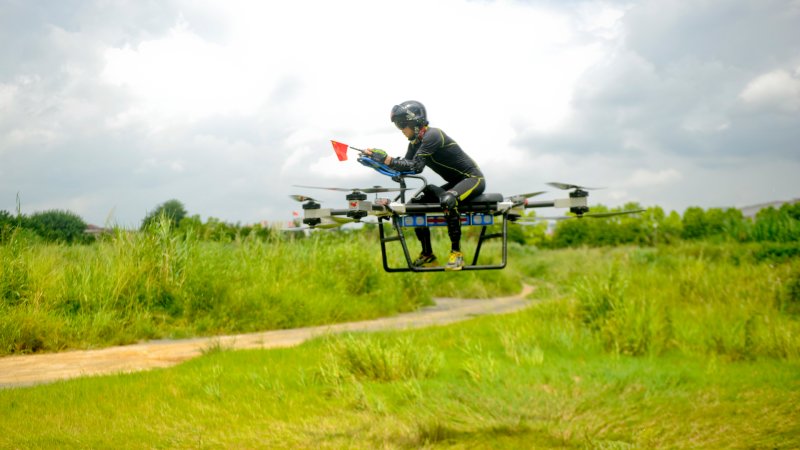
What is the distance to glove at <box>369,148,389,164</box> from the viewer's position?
4648mm

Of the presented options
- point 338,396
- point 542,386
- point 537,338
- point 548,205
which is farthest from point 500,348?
point 548,205

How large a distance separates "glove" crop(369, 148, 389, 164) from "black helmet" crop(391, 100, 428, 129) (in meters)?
0.34

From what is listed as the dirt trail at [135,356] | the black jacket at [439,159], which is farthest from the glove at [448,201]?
the dirt trail at [135,356]

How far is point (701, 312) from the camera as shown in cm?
2606

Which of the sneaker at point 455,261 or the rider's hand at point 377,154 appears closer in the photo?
the rider's hand at point 377,154

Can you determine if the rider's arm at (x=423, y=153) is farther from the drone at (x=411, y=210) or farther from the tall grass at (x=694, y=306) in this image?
the tall grass at (x=694, y=306)

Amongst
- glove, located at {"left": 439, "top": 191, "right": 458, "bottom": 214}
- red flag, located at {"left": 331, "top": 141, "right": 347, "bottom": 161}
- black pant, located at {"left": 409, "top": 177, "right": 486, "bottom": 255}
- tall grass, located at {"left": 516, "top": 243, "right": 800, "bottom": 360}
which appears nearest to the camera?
red flag, located at {"left": 331, "top": 141, "right": 347, "bottom": 161}

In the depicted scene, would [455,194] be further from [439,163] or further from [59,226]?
[59,226]

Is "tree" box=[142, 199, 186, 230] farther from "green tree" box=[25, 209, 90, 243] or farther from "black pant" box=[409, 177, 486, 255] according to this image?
"black pant" box=[409, 177, 486, 255]

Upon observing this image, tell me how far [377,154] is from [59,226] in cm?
2710

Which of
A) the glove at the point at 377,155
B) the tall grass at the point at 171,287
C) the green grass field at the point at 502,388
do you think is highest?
the glove at the point at 377,155

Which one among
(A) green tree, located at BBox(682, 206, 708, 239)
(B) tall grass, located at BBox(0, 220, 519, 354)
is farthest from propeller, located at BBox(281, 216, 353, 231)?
(A) green tree, located at BBox(682, 206, 708, 239)

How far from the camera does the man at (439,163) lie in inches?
192

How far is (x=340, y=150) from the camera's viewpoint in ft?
14.4
